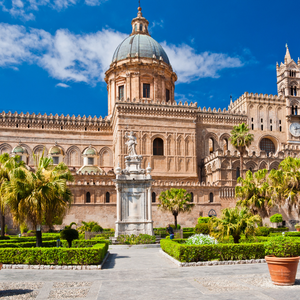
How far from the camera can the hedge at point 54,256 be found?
14.6 meters

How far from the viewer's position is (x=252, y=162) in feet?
154

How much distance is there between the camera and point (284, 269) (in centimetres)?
1021

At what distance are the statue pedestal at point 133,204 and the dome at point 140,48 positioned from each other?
108 ft

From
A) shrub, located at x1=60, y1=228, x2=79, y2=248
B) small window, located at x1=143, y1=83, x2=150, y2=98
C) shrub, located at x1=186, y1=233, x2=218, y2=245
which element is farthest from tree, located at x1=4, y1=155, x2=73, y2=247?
small window, located at x1=143, y1=83, x2=150, y2=98

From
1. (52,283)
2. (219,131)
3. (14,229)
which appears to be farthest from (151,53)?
(52,283)

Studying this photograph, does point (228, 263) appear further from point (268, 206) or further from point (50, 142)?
point (50, 142)

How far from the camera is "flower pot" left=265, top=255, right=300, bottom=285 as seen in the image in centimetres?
1008

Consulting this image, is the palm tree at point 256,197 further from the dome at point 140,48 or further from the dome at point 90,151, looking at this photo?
the dome at point 140,48

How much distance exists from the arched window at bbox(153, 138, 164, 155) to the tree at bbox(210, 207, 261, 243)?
30686 millimetres

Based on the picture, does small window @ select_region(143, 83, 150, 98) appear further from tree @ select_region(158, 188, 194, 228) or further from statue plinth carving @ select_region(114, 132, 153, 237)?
statue plinth carving @ select_region(114, 132, 153, 237)

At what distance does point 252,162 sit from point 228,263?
33455mm

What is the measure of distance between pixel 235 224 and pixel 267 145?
133 ft

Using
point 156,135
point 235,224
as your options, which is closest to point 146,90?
point 156,135

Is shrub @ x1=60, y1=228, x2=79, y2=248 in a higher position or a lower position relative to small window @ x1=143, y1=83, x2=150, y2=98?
lower
